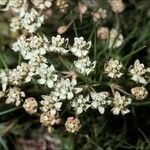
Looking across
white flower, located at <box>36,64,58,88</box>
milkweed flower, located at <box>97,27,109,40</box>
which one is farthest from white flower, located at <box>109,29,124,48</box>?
white flower, located at <box>36,64,58,88</box>

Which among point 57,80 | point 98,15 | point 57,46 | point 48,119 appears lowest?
point 48,119

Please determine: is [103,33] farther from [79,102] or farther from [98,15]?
[79,102]

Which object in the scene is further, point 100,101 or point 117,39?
point 117,39

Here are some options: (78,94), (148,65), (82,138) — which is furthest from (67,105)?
(148,65)

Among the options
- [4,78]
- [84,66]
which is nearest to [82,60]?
[84,66]

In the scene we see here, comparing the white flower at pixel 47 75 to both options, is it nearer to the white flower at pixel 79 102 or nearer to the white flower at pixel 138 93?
the white flower at pixel 79 102

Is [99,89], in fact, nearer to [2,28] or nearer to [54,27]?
[54,27]
